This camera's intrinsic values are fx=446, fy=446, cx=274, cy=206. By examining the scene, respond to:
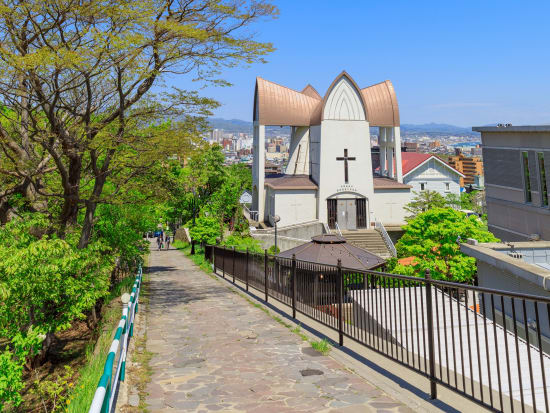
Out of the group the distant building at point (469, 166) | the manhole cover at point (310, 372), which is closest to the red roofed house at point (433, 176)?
the manhole cover at point (310, 372)

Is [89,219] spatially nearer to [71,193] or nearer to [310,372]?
[71,193]

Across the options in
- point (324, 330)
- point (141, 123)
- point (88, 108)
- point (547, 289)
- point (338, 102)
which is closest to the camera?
point (324, 330)

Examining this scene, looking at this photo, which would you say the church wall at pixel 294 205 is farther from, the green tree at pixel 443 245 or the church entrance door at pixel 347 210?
the green tree at pixel 443 245

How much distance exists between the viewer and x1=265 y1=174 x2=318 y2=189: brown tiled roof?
4028 cm

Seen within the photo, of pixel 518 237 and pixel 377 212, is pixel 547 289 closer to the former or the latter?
pixel 518 237

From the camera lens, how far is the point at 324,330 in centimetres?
859

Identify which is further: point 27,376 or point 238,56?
point 238,56

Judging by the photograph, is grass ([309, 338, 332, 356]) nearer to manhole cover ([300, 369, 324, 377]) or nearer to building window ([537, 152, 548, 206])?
manhole cover ([300, 369, 324, 377])

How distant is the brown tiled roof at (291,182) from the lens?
40.3 meters

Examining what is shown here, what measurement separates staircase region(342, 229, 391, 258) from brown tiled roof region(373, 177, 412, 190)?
15.4ft

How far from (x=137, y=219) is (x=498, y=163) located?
58.3 ft

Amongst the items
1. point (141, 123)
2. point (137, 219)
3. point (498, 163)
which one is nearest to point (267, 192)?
point (498, 163)

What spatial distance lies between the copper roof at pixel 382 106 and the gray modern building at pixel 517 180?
19.7 meters

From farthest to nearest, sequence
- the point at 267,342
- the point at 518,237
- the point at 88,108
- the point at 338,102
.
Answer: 1. the point at 338,102
2. the point at 518,237
3. the point at 88,108
4. the point at 267,342
